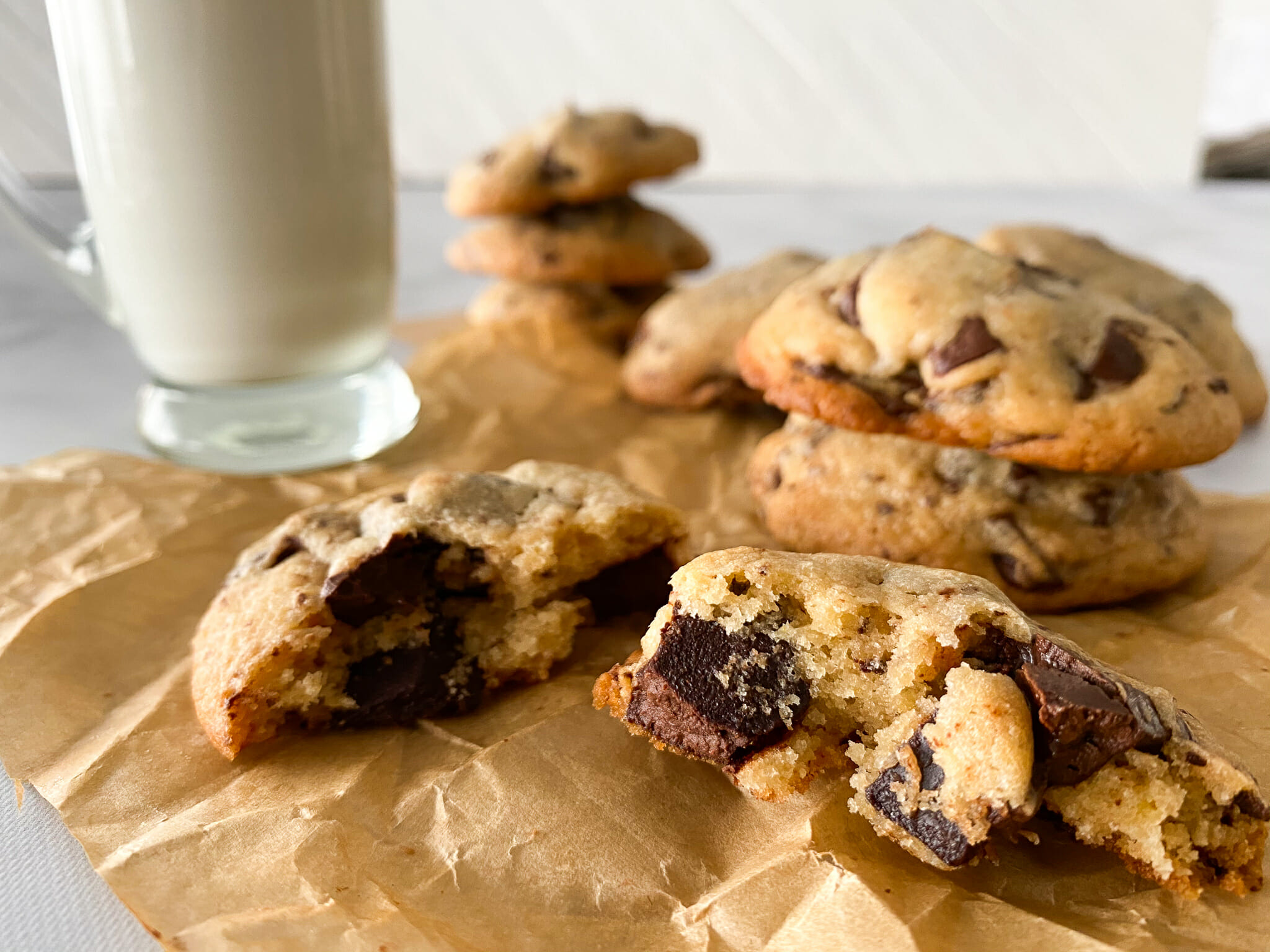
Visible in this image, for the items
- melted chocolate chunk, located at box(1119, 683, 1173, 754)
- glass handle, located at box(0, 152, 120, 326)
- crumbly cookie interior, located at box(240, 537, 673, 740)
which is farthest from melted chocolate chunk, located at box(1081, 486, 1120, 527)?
glass handle, located at box(0, 152, 120, 326)

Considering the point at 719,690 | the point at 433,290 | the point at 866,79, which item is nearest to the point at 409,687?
the point at 719,690

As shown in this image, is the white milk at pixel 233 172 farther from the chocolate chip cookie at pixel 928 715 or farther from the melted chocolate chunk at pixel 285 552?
the chocolate chip cookie at pixel 928 715

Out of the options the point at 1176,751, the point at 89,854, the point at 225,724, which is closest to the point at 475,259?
the point at 225,724

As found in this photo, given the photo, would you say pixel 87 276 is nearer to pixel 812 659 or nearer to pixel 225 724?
pixel 225 724

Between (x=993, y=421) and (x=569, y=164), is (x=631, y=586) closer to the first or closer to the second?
(x=993, y=421)

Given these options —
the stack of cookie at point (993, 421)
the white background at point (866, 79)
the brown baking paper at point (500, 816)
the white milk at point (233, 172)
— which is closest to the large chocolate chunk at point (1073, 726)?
the brown baking paper at point (500, 816)

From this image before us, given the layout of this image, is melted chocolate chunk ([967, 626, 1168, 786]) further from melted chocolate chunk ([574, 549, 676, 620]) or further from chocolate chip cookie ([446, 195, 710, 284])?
chocolate chip cookie ([446, 195, 710, 284])
